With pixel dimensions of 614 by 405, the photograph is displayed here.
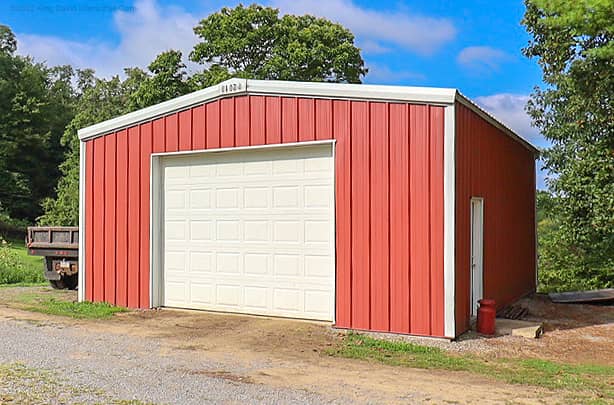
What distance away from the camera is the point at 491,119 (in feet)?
31.7

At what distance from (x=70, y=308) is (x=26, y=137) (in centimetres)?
2728

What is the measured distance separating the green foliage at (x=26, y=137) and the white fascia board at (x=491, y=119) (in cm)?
2802

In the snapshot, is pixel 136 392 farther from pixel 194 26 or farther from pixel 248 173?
pixel 194 26

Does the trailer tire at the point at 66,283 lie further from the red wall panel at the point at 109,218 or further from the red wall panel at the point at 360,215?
the red wall panel at the point at 360,215

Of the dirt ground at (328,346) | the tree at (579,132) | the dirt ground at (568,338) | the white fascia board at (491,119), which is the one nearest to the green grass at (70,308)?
the dirt ground at (328,346)

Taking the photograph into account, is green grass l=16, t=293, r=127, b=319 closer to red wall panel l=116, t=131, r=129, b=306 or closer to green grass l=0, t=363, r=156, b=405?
red wall panel l=116, t=131, r=129, b=306

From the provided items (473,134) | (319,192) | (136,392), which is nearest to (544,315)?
(473,134)

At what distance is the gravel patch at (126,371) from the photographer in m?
5.06

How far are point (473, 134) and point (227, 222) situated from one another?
388 centimetres

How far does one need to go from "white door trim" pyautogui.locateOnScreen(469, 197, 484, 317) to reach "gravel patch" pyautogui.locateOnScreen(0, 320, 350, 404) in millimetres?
4013

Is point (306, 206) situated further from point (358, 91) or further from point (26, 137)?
point (26, 137)

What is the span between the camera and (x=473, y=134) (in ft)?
29.0

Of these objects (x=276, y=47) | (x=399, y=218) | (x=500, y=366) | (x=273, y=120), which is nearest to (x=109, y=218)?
(x=273, y=120)

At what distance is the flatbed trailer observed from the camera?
12211 millimetres
